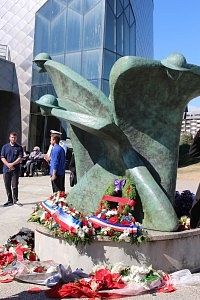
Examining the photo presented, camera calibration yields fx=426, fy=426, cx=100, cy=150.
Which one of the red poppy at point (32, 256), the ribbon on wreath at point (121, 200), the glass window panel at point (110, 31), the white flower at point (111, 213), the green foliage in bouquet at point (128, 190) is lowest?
the red poppy at point (32, 256)

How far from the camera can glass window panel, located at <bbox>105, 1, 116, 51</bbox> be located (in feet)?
76.9

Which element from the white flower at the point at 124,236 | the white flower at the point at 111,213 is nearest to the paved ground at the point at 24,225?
the white flower at the point at 124,236

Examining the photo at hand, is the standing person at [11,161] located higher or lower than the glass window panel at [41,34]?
lower

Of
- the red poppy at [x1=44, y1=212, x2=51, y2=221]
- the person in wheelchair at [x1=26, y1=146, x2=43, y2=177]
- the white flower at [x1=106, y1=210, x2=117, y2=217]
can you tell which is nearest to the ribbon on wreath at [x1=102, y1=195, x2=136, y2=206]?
the white flower at [x1=106, y1=210, x2=117, y2=217]

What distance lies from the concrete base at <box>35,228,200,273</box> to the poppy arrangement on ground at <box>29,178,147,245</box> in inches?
4.4

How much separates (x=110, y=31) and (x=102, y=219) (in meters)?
19.7

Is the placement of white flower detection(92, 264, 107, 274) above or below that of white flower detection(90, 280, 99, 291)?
above

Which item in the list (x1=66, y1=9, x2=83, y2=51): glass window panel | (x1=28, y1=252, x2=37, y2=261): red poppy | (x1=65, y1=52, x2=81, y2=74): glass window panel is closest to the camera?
(x1=28, y1=252, x2=37, y2=261): red poppy

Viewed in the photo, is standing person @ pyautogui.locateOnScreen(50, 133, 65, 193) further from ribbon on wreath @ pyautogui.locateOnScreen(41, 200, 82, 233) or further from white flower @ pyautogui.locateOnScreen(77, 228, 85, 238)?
white flower @ pyautogui.locateOnScreen(77, 228, 85, 238)

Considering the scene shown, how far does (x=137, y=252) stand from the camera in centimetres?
530

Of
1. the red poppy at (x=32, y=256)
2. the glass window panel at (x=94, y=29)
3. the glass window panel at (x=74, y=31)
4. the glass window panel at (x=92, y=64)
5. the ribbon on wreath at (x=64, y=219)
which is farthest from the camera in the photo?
the glass window panel at (x=74, y=31)

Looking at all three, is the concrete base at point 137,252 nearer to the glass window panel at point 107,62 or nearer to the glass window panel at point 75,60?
the glass window panel at point 107,62

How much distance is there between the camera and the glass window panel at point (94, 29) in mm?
23422

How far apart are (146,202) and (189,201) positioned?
132 cm
